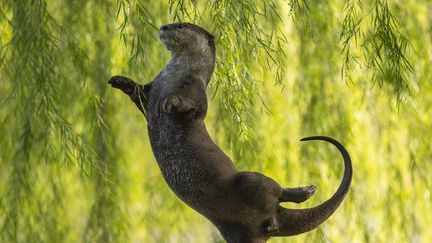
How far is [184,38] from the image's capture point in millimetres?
1036

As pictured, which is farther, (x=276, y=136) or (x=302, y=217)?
(x=276, y=136)

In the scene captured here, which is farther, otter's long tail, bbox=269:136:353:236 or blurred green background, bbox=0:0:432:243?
blurred green background, bbox=0:0:432:243

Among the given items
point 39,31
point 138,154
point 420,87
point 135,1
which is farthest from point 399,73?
point 138,154

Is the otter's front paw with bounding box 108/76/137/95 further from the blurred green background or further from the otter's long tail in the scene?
the blurred green background

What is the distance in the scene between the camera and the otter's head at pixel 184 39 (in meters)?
1.03

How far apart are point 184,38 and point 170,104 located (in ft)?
0.41

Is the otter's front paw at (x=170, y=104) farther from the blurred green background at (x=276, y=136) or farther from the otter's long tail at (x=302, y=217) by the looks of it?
the blurred green background at (x=276, y=136)

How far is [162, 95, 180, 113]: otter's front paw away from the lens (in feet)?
3.08

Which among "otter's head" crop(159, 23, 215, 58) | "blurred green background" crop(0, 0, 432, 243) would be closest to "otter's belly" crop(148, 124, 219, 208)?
"otter's head" crop(159, 23, 215, 58)

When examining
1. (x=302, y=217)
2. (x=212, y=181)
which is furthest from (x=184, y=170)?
(x=302, y=217)

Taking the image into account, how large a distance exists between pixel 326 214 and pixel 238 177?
118 mm

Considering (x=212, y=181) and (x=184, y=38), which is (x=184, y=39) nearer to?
(x=184, y=38)

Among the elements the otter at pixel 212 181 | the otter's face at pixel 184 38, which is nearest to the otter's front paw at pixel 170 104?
the otter at pixel 212 181

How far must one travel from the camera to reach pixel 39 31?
157 cm
